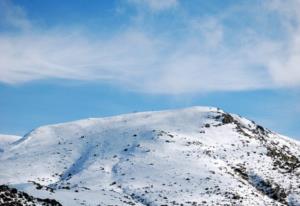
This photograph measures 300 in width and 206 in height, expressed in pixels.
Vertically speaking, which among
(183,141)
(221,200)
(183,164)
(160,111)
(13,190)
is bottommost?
(13,190)

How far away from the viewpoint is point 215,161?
73188 mm

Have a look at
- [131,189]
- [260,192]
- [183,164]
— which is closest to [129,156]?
[183,164]

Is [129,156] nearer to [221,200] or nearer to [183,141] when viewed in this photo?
[183,141]

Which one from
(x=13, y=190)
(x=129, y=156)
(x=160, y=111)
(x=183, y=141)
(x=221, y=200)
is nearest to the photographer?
(x=13, y=190)

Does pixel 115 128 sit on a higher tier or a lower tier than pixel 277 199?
higher

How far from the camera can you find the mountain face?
198 feet

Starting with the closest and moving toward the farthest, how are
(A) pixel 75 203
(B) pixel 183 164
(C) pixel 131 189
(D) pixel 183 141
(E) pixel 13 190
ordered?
(E) pixel 13 190
(A) pixel 75 203
(C) pixel 131 189
(B) pixel 183 164
(D) pixel 183 141

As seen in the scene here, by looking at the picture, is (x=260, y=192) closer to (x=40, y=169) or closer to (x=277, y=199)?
(x=277, y=199)

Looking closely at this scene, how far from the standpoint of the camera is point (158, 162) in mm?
72188

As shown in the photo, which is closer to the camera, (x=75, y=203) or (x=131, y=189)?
(x=75, y=203)

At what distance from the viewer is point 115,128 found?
301 ft

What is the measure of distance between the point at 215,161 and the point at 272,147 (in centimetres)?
1457

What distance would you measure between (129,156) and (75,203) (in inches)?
1098

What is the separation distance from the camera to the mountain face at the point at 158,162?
60250 mm
